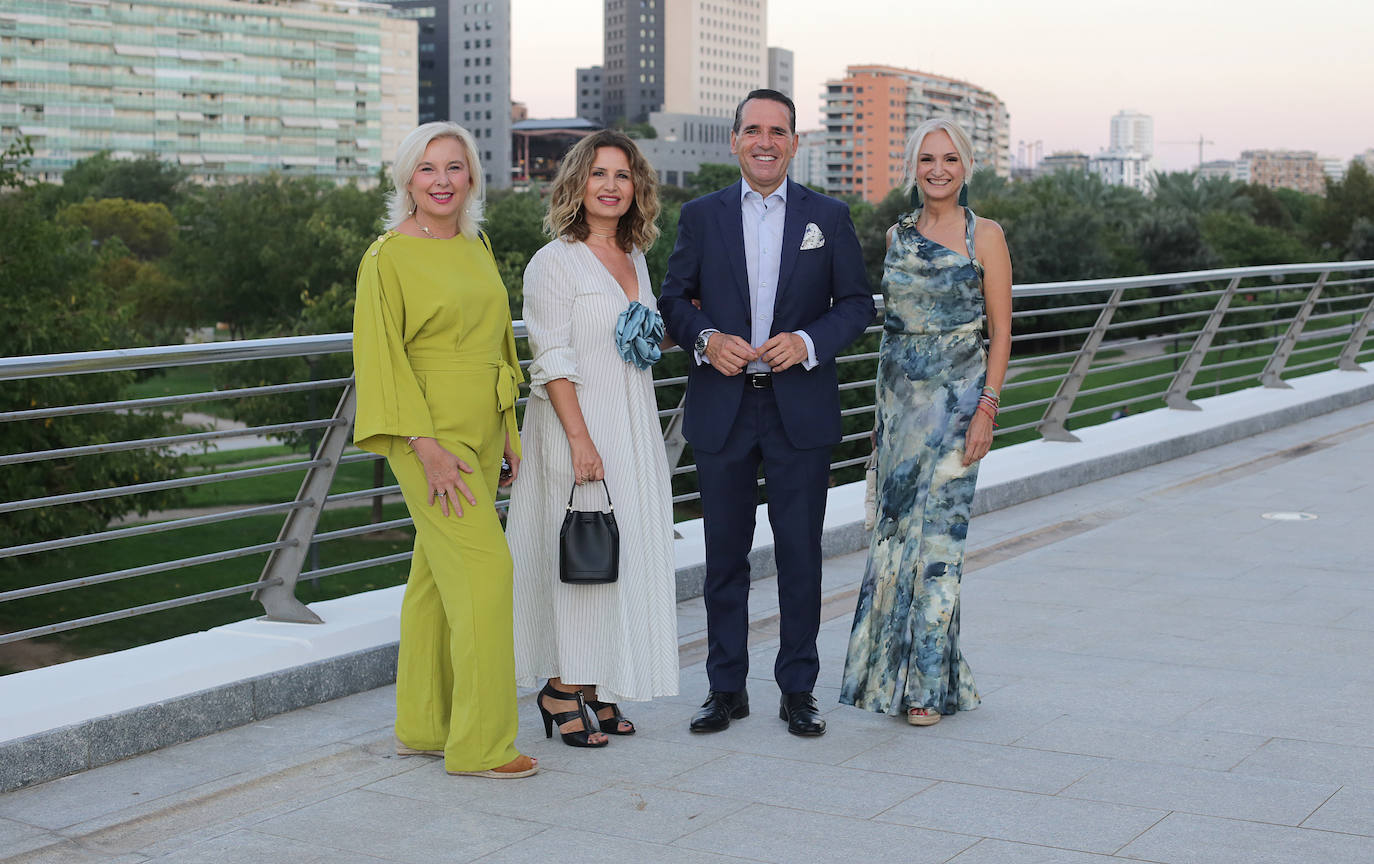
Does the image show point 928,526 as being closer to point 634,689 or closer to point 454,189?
point 634,689

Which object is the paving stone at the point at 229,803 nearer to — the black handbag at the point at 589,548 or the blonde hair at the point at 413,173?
the black handbag at the point at 589,548

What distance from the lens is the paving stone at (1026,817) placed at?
3467 mm

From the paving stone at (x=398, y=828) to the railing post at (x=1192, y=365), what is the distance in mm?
8288

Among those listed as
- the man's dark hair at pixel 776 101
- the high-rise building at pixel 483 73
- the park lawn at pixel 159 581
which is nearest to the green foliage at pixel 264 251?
the park lawn at pixel 159 581

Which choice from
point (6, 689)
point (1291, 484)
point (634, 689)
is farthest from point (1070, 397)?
point (6, 689)

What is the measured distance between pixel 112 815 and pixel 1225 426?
8.80 metres

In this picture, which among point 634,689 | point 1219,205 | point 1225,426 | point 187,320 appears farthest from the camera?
point 1219,205

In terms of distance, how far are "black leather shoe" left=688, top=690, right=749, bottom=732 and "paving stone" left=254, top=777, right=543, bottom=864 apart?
0.90m

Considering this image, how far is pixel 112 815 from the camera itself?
3697 millimetres

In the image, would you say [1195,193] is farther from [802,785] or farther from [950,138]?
[802,785]

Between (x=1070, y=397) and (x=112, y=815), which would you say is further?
(x=1070, y=397)

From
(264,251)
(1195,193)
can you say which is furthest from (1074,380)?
(1195,193)

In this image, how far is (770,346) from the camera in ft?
14.0

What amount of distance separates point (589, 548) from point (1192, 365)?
8.01 metres
